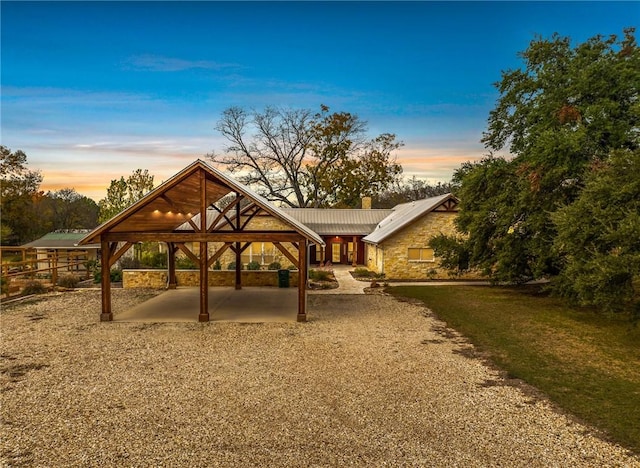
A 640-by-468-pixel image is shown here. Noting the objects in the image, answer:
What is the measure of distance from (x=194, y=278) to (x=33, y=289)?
6758 mm

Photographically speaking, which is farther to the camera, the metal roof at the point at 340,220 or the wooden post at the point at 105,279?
the metal roof at the point at 340,220

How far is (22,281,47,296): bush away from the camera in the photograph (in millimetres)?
17547

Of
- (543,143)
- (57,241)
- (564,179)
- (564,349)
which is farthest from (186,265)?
(564,179)

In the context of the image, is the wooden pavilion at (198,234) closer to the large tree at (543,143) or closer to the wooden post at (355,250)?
the large tree at (543,143)

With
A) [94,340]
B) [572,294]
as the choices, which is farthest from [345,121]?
[94,340]

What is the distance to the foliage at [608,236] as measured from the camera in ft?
31.8

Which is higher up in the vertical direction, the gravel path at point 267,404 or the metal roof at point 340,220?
the metal roof at point 340,220

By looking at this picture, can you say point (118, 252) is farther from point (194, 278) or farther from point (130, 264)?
point (130, 264)

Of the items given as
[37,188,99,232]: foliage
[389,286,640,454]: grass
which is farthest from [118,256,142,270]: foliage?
[37,188,99,232]: foliage

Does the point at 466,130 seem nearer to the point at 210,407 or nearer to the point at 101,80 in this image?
the point at 101,80

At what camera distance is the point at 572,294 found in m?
13.8

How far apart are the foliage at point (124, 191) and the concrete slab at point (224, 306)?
12370 mm

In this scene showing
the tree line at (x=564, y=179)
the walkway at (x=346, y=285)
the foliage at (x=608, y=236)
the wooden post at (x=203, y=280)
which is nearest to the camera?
the foliage at (x=608, y=236)

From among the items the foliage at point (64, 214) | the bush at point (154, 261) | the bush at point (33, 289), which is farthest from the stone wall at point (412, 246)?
the foliage at point (64, 214)
